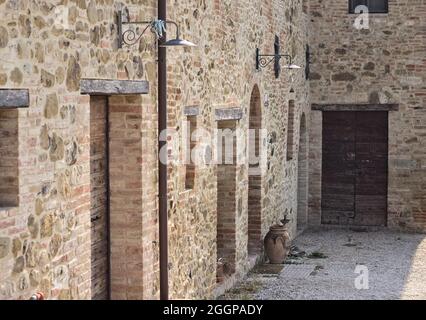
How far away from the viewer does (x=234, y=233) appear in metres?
11.6

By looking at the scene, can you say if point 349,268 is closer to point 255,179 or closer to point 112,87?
point 255,179

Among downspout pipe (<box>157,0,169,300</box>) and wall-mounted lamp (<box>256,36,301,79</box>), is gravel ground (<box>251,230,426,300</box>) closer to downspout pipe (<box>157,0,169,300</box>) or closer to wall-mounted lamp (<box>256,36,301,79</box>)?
downspout pipe (<box>157,0,169,300</box>)

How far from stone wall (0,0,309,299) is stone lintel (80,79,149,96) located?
62 mm

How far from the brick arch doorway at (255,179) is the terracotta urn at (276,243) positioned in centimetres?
15

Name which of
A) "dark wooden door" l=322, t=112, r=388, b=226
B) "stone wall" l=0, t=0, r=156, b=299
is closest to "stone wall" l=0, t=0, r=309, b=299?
"stone wall" l=0, t=0, r=156, b=299

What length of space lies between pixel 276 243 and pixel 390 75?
539 centimetres

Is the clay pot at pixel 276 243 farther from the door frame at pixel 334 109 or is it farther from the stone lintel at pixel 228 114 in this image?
the door frame at pixel 334 109

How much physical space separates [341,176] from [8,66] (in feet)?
40.6

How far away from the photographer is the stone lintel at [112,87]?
6.76 m

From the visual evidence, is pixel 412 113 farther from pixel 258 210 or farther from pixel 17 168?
pixel 17 168

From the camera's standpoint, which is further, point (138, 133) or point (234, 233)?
point (234, 233)

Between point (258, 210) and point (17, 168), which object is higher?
point (17, 168)

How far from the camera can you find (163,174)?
8359mm
